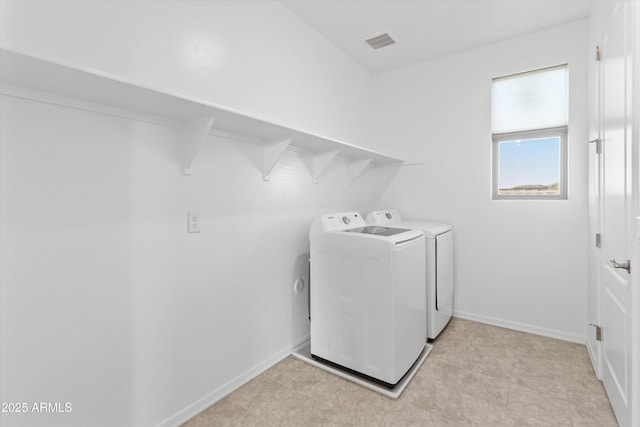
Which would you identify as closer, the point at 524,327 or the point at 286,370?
the point at 286,370

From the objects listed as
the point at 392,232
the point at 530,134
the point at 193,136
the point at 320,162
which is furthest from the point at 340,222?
the point at 530,134

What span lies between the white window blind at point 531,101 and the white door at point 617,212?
818mm

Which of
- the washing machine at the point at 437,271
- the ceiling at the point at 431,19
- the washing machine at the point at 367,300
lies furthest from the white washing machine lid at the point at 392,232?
the ceiling at the point at 431,19

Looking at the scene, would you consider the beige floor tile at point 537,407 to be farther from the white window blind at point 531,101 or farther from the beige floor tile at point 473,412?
the white window blind at point 531,101

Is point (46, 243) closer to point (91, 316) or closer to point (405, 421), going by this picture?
point (91, 316)

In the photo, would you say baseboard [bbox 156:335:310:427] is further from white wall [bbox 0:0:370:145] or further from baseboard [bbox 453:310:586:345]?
baseboard [bbox 453:310:586:345]

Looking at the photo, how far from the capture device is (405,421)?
1599 mm

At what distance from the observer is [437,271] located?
2.49 metres

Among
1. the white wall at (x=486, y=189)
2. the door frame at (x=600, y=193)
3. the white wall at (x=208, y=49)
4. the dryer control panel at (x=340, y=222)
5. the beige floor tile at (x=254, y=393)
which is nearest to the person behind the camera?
the door frame at (x=600, y=193)

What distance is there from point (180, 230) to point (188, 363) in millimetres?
745

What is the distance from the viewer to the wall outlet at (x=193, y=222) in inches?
63.9

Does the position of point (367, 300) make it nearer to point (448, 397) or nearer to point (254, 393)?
point (448, 397)

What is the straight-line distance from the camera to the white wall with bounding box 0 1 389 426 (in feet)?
3.65

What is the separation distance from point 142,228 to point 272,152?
929 millimetres
